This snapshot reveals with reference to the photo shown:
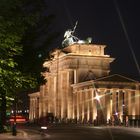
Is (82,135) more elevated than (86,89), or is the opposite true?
(86,89)

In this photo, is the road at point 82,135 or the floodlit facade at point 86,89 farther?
the floodlit facade at point 86,89

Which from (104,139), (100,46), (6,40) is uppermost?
(100,46)

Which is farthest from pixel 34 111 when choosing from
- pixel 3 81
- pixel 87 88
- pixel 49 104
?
pixel 3 81

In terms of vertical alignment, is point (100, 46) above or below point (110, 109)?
above

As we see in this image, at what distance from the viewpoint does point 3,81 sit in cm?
2453

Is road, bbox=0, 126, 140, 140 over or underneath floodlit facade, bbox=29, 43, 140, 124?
underneath

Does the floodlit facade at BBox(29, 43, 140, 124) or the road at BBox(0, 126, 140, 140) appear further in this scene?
the floodlit facade at BBox(29, 43, 140, 124)

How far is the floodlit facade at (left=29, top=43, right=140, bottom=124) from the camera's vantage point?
136m

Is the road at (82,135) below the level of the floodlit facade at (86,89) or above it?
below

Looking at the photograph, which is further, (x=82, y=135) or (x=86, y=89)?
(x=86, y=89)

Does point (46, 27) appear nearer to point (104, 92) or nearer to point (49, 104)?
point (104, 92)

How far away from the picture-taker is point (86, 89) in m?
139

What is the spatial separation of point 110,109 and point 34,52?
285ft

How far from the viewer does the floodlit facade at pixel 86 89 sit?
13562 cm
